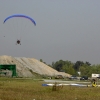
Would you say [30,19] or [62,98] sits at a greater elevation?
[30,19]

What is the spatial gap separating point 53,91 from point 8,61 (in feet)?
256

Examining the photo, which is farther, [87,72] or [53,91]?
[87,72]

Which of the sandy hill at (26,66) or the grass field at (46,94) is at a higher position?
the sandy hill at (26,66)

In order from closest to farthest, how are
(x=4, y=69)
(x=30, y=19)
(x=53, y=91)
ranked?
(x=53, y=91), (x=30, y=19), (x=4, y=69)

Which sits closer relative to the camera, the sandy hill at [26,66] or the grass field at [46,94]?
the grass field at [46,94]

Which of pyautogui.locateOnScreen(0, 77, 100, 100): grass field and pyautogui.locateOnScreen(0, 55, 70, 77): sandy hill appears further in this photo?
pyautogui.locateOnScreen(0, 55, 70, 77): sandy hill

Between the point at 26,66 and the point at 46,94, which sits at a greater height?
the point at 26,66

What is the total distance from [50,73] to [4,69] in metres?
20.1

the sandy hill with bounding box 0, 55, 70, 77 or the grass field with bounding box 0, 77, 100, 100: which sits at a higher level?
the sandy hill with bounding box 0, 55, 70, 77

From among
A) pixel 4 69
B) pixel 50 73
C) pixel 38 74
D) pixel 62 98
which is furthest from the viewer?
pixel 50 73

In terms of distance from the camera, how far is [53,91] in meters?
23.2

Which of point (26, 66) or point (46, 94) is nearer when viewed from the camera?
point (46, 94)

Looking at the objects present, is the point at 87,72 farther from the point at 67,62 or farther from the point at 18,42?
the point at 18,42

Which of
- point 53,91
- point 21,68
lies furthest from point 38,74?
point 53,91
